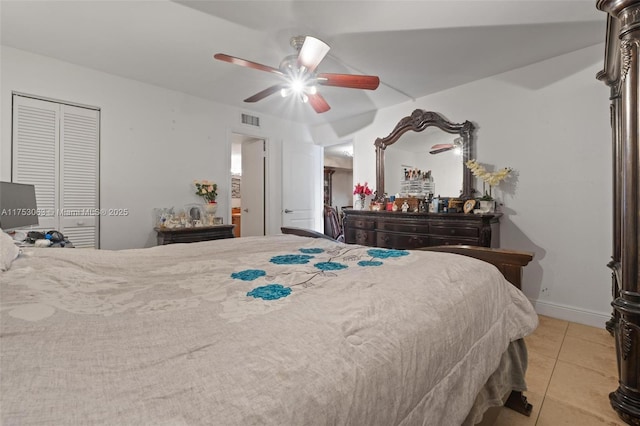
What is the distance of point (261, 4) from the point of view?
6.79 ft

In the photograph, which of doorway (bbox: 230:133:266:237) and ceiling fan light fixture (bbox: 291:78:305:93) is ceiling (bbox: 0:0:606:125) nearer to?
ceiling fan light fixture (bbox: 291:78:305:93)

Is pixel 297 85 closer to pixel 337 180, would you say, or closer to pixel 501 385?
pixel 501 385

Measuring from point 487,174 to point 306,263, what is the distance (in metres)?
2.69

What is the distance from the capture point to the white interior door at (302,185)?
4.83 meters

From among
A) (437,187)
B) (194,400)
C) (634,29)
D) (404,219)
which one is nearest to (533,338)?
(404,219)

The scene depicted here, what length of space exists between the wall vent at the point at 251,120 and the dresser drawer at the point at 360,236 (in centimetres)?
223

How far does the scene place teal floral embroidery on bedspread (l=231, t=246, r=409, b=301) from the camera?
3.14 feet

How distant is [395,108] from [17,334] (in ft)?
14.2

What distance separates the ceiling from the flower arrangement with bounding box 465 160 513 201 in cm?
102

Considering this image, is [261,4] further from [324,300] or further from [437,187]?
[437,187]

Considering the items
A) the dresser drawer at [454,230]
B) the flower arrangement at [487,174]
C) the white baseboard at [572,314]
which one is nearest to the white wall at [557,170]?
the white baseboard at [572,314]

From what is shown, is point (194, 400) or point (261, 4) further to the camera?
point (261, 4)

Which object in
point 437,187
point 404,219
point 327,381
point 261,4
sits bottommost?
point 327,381

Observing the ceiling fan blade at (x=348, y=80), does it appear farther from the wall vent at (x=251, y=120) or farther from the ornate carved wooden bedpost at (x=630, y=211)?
the wall vent at (x=251, y=120)
